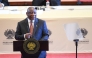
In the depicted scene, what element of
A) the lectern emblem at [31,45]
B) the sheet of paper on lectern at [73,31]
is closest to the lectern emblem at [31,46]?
the lectern emblem at [31,45]

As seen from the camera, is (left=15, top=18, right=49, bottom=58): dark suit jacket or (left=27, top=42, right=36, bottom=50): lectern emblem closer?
(left=27, top=42, right=36, bottom=50): lectern emblem

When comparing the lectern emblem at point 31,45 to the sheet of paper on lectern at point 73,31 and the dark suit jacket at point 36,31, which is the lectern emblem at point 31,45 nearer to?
the dark suit jacket at point 36,31

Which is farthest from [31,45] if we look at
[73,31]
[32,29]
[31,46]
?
[73,31]

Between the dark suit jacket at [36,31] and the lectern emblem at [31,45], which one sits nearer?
the lectern emblem at [31,45]

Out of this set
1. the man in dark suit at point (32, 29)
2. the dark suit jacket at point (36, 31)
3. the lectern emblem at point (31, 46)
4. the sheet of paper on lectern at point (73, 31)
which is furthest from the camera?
the sheet of paper on lectern at point (73, 31)

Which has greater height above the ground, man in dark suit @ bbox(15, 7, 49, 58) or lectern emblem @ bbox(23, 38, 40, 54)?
man in dark suit @ bbox(15, 7, 49, 58)

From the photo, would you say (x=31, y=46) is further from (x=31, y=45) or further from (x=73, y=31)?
(x=73, y=31)

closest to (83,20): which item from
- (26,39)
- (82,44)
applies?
(82,44)

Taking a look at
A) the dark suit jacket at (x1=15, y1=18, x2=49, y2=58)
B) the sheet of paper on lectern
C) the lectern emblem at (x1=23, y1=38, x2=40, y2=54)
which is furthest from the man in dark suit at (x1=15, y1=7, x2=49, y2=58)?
the sheet of paper on lectern

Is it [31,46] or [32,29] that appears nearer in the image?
[31,46]

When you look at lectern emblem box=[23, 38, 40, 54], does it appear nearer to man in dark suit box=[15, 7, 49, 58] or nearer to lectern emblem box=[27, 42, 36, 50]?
lectern emblem box=[27, 42, 36, 50]

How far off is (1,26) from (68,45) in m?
1.57

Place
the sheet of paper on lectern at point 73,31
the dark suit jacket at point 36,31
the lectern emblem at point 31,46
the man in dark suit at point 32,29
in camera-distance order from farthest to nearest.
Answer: the sheet of paper on lectern at point 73,31 → the dark suit jacket at point 36,31 → the man in dark suit at point 32,29 → the lectern emblem at point 31,46

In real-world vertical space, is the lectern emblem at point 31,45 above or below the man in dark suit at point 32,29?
below
